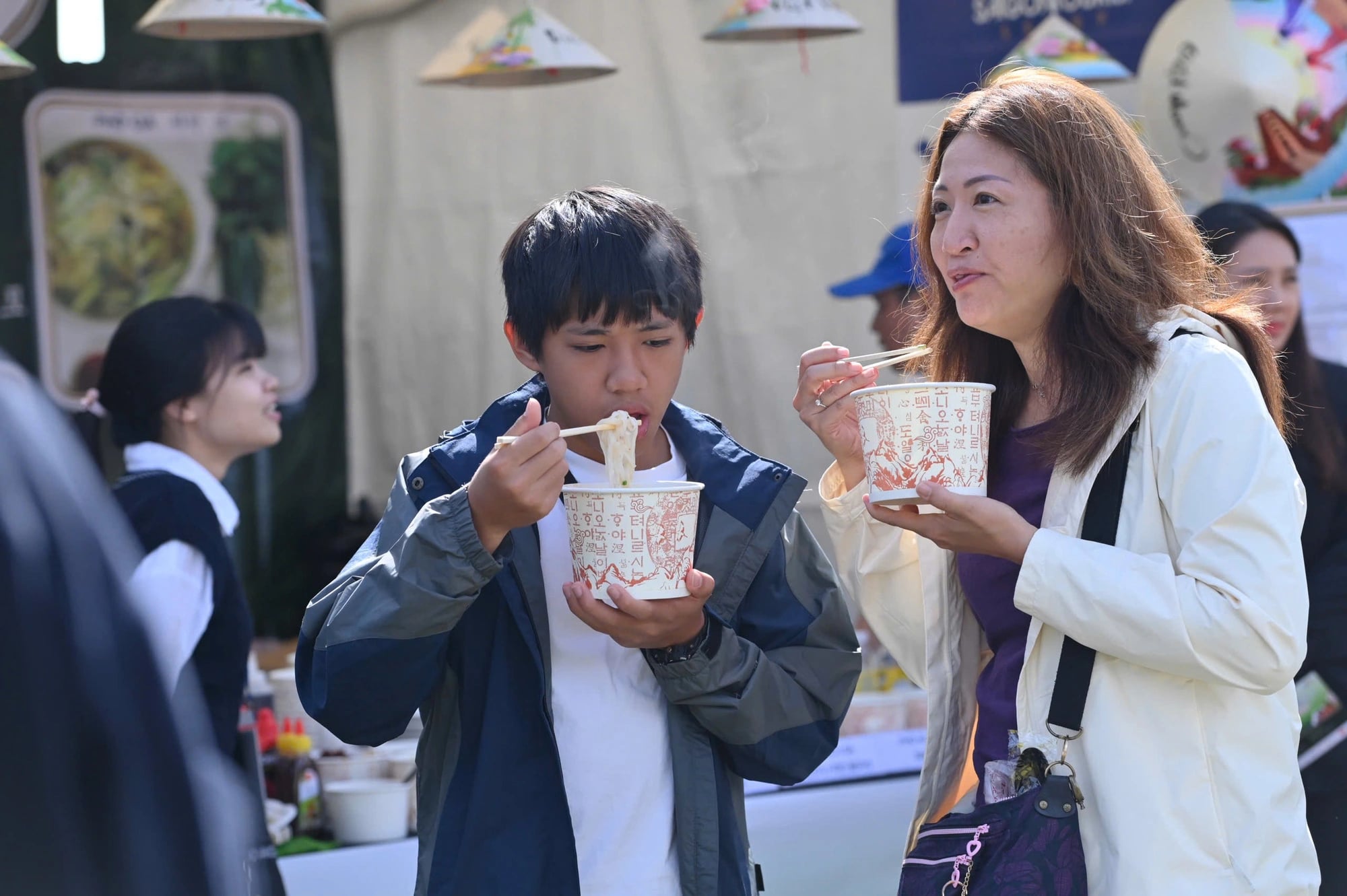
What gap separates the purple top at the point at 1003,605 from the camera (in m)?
2.10

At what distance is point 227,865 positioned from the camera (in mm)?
988

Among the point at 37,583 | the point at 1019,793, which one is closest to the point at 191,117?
the point at 1019,793

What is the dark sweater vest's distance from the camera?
3.25 meters

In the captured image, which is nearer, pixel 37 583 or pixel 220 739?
pixel 37 583

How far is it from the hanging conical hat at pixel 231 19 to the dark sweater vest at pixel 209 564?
1415mm

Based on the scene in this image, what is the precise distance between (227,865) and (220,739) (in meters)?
2.30

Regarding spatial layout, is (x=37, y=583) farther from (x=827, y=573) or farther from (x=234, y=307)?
(x=234, y=307)

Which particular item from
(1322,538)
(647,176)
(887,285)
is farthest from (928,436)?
(647,176)

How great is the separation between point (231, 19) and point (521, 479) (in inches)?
111

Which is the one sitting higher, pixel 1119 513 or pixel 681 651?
pixel 1119 513

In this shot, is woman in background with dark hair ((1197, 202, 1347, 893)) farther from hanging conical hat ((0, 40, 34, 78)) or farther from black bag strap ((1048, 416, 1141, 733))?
hanging conical hat ((0, 40, 34, 78))

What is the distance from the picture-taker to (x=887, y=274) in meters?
5.52

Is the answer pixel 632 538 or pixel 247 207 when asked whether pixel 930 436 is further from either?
pixel 247 207

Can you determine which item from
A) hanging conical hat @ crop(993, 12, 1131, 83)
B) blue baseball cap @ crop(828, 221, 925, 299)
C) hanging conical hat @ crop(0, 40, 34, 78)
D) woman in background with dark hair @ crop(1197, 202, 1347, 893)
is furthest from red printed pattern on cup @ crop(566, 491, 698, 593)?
blue baseball cap @ crop(828, 221, 925, 299)
